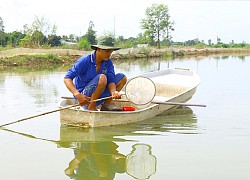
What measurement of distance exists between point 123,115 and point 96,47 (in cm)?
96

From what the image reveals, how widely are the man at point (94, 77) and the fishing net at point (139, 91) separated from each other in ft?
0.81

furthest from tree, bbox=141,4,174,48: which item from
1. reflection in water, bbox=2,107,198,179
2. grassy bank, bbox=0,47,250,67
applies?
reflection in water, bbox=2,107,198,179

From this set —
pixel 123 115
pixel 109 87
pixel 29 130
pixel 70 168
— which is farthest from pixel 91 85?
pixel 70 168

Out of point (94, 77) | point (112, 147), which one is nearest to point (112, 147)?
point (112, 147)

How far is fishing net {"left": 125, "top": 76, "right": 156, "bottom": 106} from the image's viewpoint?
190 inches

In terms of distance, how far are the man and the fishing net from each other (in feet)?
0.81

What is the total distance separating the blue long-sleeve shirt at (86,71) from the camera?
4426mm

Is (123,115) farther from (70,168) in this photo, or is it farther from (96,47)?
(70,168)

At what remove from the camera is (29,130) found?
14.8ft

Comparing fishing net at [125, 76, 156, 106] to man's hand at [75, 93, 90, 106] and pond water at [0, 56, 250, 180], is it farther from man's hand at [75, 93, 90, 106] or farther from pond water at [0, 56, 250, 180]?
man's hand at [75, 93, 90, 106]

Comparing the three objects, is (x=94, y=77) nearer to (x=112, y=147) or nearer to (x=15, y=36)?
(x=112, y=147)

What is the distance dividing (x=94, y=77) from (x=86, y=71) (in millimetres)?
129

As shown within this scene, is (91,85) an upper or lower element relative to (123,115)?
upper

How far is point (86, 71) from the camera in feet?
15.0
